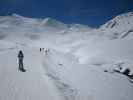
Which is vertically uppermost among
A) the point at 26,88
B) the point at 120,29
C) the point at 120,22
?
the point at 120,22

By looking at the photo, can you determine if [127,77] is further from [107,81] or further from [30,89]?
[30,89]

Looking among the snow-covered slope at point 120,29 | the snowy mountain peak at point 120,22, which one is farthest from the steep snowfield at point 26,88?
the snowy mountain peak at point 120,22

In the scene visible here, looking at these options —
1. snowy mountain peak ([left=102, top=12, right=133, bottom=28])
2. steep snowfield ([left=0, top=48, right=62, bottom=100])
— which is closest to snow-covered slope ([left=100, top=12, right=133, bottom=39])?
snowy mountain peak ([left=102, top=12, right=133, bottom=28])

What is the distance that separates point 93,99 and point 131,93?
3280 mm

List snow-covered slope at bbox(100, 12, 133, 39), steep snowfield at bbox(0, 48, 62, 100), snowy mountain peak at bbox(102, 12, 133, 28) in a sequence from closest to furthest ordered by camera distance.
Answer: steep snowfield at bbox(0, 48, 62, 100)
snow-covered slope at bbox(100, 12, 133, 39)
snowy mountain peak at bbox(102, 12, 133, 28)

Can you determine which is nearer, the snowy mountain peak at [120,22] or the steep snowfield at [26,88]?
the steep snowfield at [26,88]

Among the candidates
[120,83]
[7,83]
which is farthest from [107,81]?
[7,83]

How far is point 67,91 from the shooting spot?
9.05 meters

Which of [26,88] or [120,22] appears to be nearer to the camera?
[26,88]

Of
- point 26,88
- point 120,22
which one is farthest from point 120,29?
point 26,88

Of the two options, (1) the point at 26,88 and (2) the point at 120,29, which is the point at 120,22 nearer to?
(2) the point at 120,29

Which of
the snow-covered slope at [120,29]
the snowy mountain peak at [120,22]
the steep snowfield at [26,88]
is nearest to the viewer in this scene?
the steep snowfield at [26,88]

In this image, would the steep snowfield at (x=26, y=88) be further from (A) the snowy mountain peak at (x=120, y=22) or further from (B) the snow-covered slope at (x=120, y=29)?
(A) the snowy mountain peak at (x=120, y=22)

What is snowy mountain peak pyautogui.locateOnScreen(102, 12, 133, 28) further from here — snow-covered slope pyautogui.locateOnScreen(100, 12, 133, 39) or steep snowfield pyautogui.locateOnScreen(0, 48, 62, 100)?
steep snowfield pyautogui.locateOnScreen(0, 48, 62, 100)
